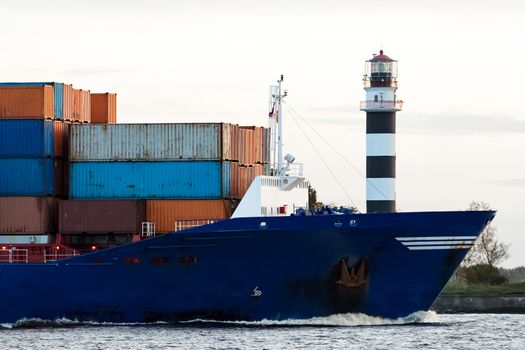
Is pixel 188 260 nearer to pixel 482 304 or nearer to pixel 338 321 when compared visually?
pixel 338 321

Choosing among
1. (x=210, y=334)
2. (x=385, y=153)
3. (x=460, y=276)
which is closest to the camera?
(x=210, y=334)

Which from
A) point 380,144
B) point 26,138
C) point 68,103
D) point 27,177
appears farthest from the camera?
point 380,144

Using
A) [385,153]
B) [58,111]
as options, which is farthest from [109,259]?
[385,153]

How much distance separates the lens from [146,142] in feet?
196

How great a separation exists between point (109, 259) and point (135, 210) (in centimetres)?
218

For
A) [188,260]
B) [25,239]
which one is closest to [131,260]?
[188,260]

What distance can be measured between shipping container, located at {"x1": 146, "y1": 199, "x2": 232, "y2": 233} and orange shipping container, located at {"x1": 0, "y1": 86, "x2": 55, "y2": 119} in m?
4.92

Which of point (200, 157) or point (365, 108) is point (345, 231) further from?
point (365, 108)

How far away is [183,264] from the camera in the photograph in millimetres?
57125

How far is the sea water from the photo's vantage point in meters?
52.2

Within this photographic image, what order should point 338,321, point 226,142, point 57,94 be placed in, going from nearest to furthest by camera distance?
point 338,321
point 226,142
point 57,94

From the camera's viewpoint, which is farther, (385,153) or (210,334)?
(385,153)

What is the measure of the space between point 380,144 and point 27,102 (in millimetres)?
19506

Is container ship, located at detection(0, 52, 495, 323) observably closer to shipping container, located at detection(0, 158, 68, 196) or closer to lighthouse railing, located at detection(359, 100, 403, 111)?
shipping container, located at detection(0, 158, 68, 196)
